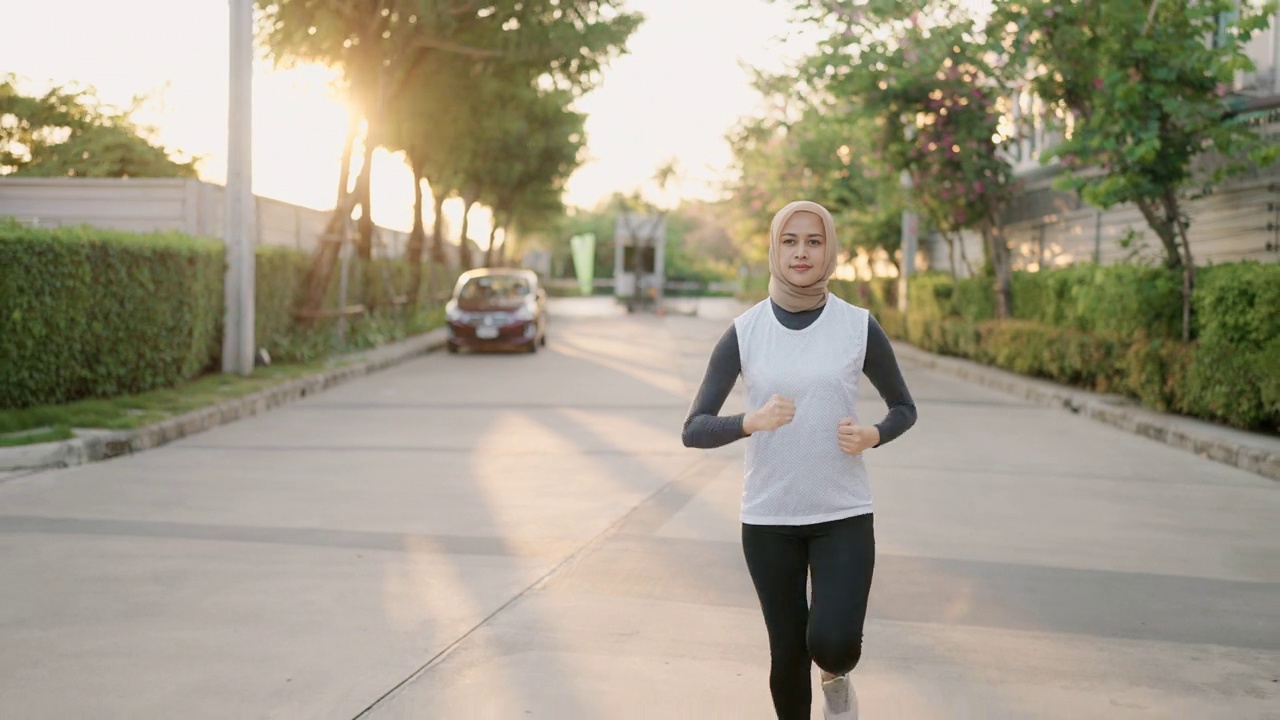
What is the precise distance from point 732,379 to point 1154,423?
446 inches

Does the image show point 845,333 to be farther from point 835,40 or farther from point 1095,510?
point 835,40

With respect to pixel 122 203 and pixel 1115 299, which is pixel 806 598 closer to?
pixel 1115 299

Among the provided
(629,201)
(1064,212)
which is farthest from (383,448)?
(629,201)

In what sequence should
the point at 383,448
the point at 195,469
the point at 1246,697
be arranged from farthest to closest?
the point at 383,448 < the point at 195,469 < the point at 1246,697

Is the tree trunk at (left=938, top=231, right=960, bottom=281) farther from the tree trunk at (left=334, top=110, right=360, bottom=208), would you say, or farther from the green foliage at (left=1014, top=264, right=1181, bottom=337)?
the tree trunk at (left=334, top=110, right=360, bottom=208)

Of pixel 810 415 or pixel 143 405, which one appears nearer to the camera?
pixel 810 415

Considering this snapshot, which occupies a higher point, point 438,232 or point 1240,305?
point 438,232

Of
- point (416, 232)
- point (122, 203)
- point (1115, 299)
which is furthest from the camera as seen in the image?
point (416, 232)

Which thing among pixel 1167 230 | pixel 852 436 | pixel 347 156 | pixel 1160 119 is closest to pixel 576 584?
pixel 852 436

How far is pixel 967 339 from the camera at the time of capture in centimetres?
2495

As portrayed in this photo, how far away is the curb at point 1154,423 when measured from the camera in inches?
476

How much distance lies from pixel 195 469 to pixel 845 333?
26.8 feet

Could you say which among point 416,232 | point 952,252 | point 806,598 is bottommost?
point 806,598

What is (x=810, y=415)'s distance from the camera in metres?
4.06
